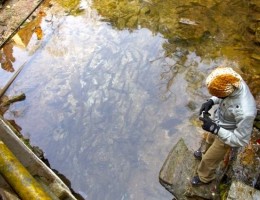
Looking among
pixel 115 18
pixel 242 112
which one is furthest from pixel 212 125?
pixel 115 18

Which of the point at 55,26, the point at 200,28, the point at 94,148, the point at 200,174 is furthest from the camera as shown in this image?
the point at 55,26

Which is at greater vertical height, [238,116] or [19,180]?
[238,116]

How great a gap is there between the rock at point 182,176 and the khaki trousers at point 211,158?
0.20 m

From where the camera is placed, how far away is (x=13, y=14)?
9531 mm

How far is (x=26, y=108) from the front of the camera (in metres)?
6.98

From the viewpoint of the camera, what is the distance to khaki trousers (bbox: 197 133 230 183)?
168 inches

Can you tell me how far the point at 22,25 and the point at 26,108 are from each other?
10.5 feet

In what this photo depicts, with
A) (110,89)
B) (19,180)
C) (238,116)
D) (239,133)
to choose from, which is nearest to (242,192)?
(239,133)

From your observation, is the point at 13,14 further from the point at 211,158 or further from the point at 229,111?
the point at 229,111

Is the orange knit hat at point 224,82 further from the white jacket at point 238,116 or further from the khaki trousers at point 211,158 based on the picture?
the khaki trousers at point 211,158

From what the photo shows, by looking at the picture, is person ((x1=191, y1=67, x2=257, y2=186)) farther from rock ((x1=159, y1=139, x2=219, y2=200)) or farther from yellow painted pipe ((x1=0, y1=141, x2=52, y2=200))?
yellow painted pipe ((x1=0, y1=141, x2=52, y2=200))

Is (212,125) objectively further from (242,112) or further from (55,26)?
(55,26)

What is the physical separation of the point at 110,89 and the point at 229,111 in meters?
3.61

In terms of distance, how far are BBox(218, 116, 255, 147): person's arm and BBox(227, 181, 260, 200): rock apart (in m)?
0.73
